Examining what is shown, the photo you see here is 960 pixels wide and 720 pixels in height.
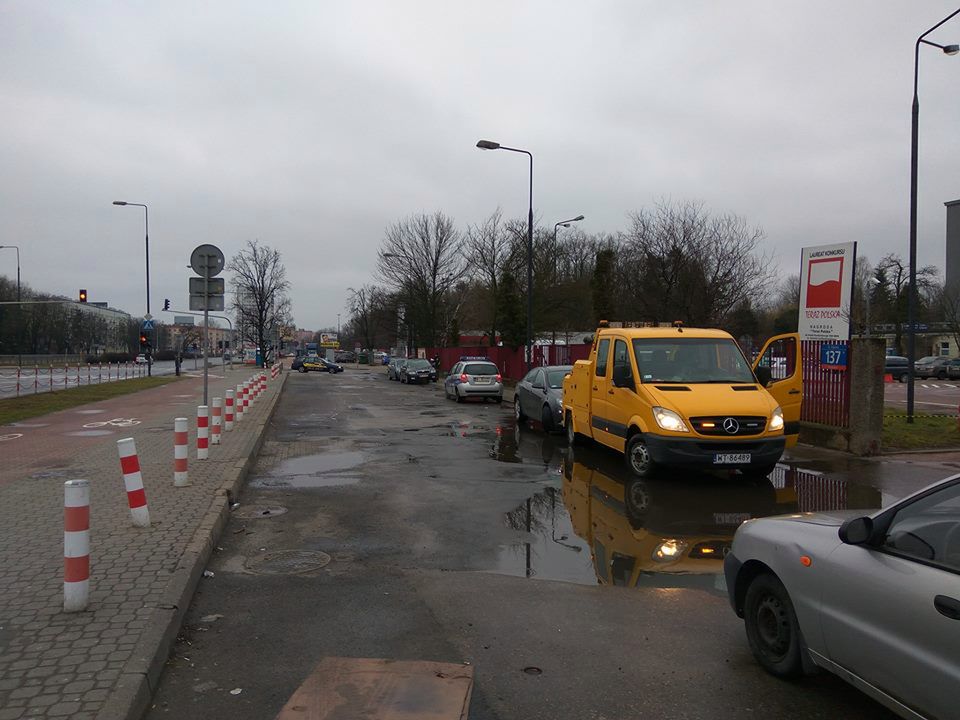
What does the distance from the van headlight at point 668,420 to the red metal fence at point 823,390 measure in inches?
187

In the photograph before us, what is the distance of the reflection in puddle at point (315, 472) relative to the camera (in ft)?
32.0

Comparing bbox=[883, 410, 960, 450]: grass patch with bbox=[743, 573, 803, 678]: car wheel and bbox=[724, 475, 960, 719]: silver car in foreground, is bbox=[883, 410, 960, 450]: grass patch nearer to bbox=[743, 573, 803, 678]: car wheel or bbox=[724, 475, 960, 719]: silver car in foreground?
bbox=[743, 573, 803, 678]: car wheel

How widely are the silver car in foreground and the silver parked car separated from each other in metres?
10.8

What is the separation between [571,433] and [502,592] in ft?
25.5

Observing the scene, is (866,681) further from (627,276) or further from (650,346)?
(627,276)

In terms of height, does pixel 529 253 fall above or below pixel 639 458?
above

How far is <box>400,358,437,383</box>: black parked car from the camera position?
41.3 meters

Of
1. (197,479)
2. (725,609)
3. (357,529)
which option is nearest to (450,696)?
(725,609)

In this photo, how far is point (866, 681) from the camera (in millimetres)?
3145

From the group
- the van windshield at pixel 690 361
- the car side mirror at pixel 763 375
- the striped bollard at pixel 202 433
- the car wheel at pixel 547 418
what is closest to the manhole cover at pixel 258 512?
the striped bollard at pixel 202 433

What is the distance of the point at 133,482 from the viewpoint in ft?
21.2

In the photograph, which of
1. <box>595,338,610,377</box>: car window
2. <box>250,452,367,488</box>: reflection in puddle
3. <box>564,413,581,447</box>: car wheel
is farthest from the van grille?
<box>250,452,367,488</box>: reflection in puddle

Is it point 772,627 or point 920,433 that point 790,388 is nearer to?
point 920,433

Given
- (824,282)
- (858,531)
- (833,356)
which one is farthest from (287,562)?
(824,282)
